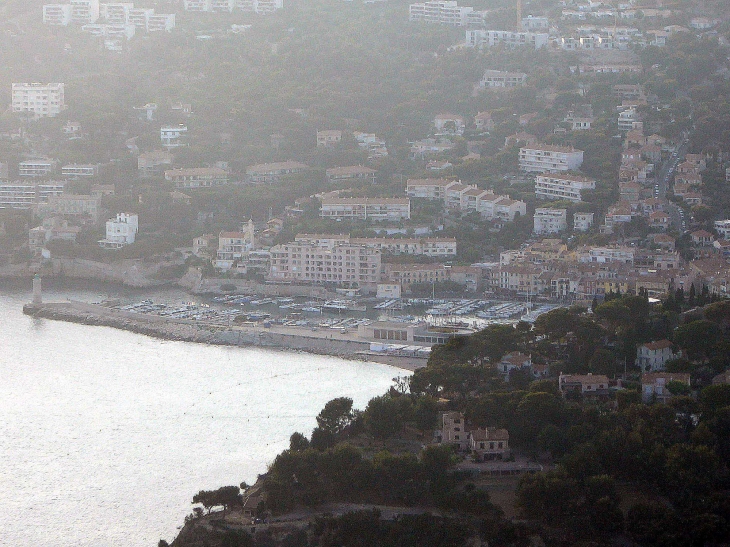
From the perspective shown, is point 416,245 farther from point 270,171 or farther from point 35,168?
point 35,168

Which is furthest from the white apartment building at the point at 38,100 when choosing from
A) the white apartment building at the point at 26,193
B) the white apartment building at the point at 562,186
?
the white apartment building at the point at 562,186

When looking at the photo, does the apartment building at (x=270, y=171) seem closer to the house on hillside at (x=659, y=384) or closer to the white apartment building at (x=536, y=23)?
the white apartment building at (x=536, y=23)

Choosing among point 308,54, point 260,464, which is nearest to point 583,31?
point 308,54

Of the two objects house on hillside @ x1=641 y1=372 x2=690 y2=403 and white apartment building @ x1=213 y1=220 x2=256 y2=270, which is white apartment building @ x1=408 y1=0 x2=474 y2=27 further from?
house on hillside @ x1=641 y1=372 x2=690 y2=403

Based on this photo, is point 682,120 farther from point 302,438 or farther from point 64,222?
point 302,438

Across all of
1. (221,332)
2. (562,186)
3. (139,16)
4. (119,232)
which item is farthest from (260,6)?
(221,332)

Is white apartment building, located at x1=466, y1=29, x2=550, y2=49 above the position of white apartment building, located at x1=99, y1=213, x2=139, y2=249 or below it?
above

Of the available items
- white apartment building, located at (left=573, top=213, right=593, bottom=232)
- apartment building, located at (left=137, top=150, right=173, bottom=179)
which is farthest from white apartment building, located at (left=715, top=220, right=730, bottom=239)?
apartment building, located at (left=137, top=150, right=173, bottom=179)
